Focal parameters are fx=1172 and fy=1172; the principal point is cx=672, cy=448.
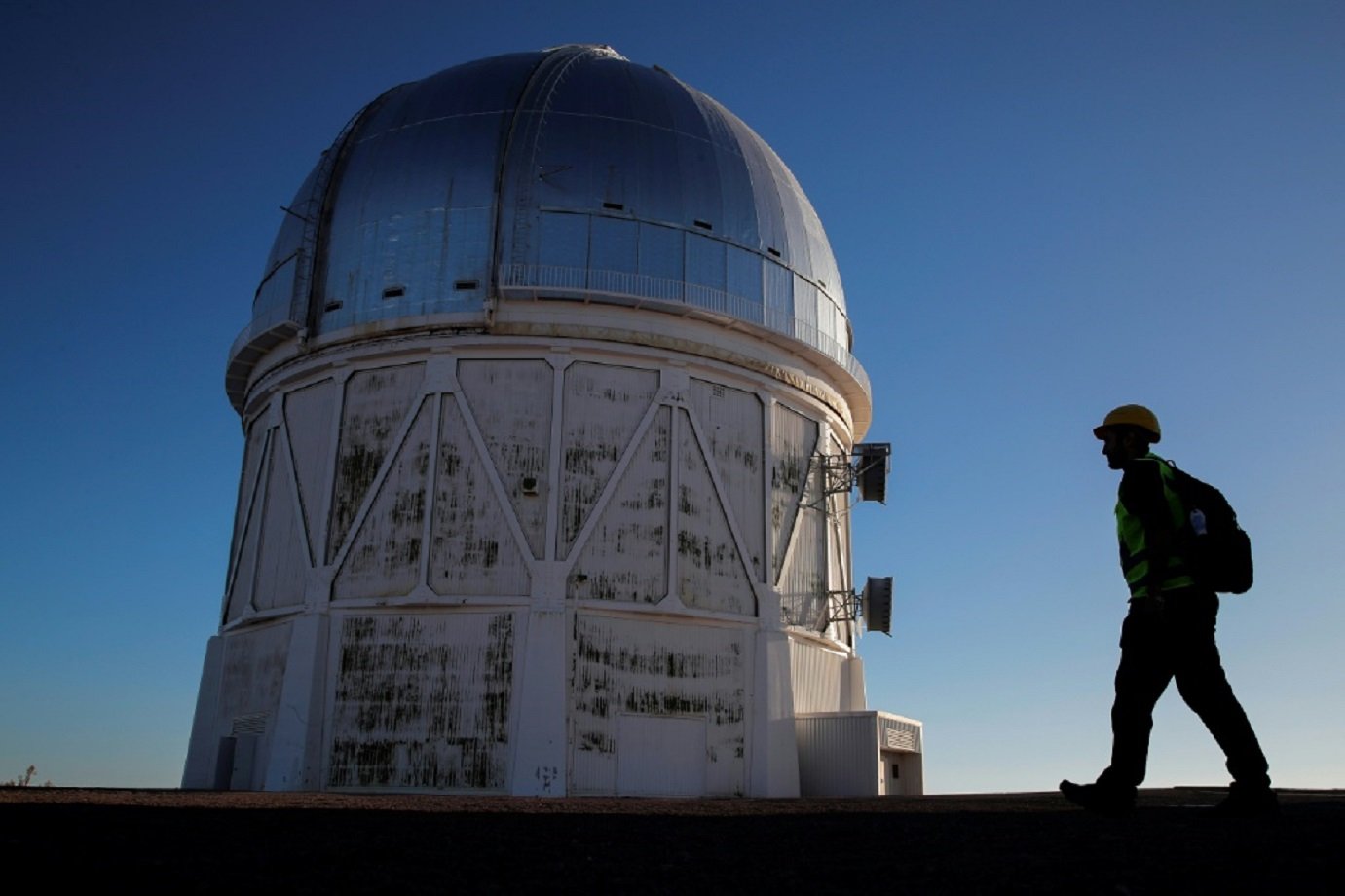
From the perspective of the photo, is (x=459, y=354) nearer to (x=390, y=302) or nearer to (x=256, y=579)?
(x=390, y=302)

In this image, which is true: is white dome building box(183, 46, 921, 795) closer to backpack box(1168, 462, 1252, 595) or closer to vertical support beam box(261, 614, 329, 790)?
vertical support beam box(261, 614, 329, 790)

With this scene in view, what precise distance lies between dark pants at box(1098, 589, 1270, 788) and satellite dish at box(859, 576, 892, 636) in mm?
20030

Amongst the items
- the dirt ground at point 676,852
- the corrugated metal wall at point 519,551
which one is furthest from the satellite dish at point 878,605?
the dirt ground at point 676,852

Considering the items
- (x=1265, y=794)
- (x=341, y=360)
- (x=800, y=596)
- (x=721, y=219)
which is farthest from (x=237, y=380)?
(x=1265, y=794)

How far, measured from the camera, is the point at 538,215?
2400 centimetres

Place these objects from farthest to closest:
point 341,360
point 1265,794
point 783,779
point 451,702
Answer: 1. point 341,360
2. point 783,779
3. point 451,702
4. point 1265,794

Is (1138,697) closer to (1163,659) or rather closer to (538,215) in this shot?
(1163,659)

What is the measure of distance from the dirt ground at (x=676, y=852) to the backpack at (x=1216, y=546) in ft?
4.45

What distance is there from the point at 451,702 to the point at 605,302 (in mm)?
8448

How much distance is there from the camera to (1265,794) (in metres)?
6.94

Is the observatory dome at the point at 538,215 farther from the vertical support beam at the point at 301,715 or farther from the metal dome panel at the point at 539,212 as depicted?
the vertical support beam at the point at 301,715

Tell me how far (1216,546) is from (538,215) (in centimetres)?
1887

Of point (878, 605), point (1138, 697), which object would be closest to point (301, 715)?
point (878, 605)

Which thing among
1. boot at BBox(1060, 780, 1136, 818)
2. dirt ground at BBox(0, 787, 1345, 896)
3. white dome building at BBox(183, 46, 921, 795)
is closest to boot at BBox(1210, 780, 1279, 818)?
dirt ground at BBox(0, 787, 1345, 896)
